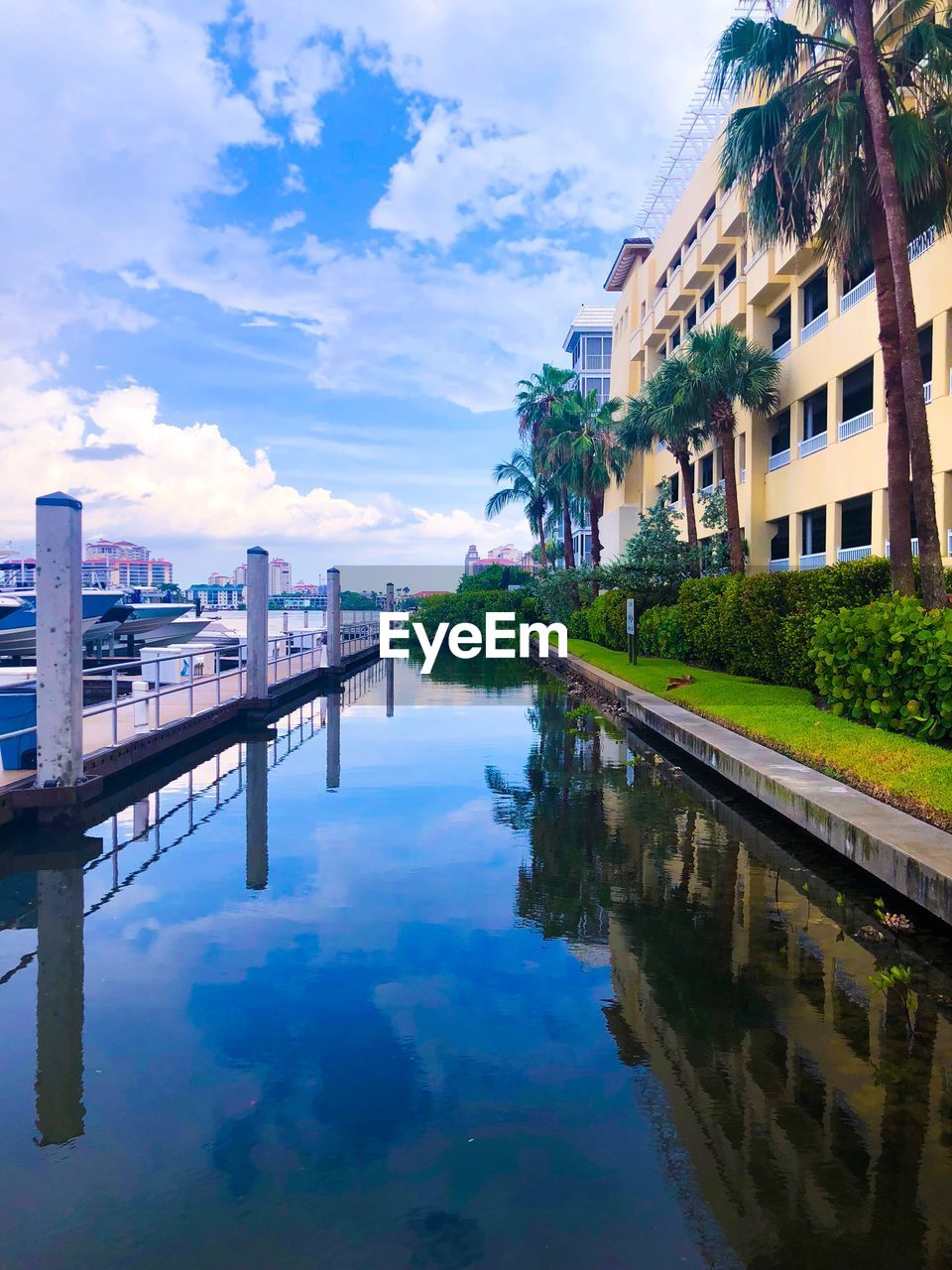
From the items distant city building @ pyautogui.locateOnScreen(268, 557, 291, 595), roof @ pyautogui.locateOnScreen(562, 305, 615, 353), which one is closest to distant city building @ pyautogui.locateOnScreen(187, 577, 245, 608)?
distant city building @ pyautogui.locateOnScreen(268, 557, 291, 595)

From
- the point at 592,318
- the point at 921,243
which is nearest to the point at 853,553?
the point at 921,243

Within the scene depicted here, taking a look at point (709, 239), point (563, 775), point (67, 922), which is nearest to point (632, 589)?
point (709, 239)

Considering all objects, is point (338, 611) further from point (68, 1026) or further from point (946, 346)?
point (68, 1026)

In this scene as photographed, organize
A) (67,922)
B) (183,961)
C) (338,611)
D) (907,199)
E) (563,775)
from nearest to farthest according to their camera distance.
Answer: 1. (183,961)
2. (67,922)
3. (563,775)
4. (907,199)
5. (338,611)

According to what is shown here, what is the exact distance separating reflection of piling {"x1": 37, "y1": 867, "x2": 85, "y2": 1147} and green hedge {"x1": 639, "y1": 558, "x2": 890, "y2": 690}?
11.3m

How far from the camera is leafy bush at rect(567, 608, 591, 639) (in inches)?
1661

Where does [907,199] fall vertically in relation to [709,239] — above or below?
below

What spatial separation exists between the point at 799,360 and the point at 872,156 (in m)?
12.3

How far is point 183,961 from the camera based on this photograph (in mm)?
6297

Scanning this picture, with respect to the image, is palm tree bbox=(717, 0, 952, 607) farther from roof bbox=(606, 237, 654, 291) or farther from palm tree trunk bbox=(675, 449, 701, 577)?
roof bbox=(606, 237, 654, 291)

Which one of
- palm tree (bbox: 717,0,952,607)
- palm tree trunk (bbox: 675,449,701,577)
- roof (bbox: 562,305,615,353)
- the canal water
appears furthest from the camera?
roof (bbox: 562,305,615,353)

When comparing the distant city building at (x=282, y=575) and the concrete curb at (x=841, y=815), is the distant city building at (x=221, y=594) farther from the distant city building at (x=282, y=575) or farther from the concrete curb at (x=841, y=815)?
the concrete curb at (x=841, y=815)

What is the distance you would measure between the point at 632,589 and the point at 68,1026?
29188mm

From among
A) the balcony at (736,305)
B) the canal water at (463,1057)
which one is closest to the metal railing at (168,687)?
the canal water at (463,1057)
